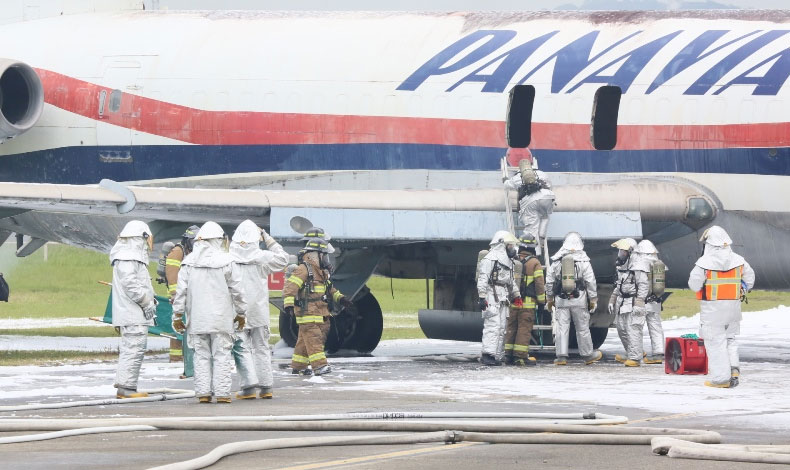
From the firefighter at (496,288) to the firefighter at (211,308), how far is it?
18.7ft

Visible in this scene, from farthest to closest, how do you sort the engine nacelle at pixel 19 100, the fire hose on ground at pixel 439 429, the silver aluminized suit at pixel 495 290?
the engine nacelle at pixel 19 100
the silver aluminized suit at pixel 495 290
the fire hose on ground at pixel 439 429

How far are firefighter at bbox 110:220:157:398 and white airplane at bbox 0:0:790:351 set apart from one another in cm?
473

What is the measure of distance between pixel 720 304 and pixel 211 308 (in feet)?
20.1

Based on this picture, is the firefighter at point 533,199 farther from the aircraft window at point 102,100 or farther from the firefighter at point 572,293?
the aircraft window at point 102,100

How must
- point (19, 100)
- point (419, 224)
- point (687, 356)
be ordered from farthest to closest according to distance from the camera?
point (19, 100) < point (419, 224) < point (687, 356)

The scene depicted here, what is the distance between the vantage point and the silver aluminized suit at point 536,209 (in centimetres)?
2005

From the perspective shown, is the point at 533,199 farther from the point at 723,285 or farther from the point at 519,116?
the point at 723,285

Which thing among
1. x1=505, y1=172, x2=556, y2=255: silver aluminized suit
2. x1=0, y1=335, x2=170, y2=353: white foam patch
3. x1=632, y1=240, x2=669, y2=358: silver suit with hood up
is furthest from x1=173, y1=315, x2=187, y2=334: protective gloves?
x1=0, y1=335, x2=170, y2=353: white foam patch

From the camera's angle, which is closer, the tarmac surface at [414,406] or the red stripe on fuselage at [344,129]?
the tarmac surface at [414,406]

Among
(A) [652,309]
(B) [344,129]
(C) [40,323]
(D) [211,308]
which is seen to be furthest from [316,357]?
(C) [40,323]

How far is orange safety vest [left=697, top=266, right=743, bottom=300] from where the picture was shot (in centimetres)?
1636

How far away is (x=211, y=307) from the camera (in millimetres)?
14633

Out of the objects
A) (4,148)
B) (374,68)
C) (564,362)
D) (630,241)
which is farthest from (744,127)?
(4,148)

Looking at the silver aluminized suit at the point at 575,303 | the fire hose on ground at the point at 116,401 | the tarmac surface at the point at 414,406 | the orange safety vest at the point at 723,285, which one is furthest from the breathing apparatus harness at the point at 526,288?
the fire hose on ground at the point at 116,401
